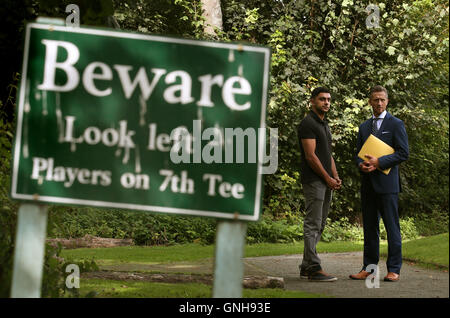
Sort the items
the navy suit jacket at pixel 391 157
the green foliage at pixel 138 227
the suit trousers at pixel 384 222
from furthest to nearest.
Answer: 1. the green foliage at pixel 138 227
2. the navy suit jacket at pixel 391 157
3. the suit trousers at pixel 384 222

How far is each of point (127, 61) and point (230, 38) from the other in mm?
12047

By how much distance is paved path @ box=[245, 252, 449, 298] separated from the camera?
187 inches

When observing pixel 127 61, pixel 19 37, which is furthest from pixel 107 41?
pixel 19 37

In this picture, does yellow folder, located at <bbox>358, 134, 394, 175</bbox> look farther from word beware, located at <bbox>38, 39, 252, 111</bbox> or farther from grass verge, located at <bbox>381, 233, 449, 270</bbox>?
word beware, located at <bbox>38, 39, 252, 111</bbox>

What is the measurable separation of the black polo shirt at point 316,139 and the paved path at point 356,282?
3.54ft

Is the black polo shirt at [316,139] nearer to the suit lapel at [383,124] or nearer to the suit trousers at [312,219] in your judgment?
the suit trousers at [312,219]

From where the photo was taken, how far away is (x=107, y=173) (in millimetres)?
3033

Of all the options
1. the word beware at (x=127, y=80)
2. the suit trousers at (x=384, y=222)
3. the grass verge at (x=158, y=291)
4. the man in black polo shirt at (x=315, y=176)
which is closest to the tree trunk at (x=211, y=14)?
the man in black polo shirt at (x=315, y=176)

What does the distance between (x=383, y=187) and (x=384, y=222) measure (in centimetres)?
35

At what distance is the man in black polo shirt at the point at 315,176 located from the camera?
621cm

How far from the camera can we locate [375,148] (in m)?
5.97

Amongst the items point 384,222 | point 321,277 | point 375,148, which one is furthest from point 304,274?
point 375,148

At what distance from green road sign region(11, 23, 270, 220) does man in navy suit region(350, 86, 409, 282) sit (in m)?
3.17

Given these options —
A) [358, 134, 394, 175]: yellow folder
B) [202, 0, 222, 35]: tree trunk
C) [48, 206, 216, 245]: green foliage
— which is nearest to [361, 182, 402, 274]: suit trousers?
[358, 134, 394, 175]: yellow folder
